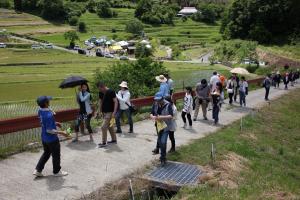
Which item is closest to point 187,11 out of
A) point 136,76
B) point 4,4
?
point 4,4

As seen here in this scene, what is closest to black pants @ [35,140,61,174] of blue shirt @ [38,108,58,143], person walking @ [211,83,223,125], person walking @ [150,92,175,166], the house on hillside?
blue shirt @ [38,108,58,143]

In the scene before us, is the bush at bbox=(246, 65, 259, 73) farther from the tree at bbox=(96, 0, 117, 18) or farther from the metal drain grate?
the tree at bbox=(96, 0, 117, 18)

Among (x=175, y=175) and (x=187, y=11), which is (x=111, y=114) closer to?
(x=175, y=175)

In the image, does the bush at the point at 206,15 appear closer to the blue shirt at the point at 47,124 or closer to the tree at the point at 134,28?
the tree at the point at 134,28

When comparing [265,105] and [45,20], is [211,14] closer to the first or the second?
[45,20]

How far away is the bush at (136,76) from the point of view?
23219 millimetres

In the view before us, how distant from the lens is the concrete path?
9.80 m

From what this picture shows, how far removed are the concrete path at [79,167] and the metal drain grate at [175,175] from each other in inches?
28.1

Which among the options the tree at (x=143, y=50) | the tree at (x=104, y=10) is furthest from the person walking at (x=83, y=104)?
the tree at (x=104, y=10)

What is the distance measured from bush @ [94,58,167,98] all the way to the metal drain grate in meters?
11.1

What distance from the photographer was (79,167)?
11.6 meters

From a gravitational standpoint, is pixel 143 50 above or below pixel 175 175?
below

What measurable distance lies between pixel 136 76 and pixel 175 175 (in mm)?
14042

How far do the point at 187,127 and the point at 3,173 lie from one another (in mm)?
8547
